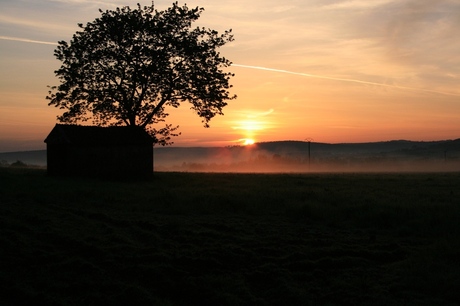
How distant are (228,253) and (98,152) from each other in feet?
99.8

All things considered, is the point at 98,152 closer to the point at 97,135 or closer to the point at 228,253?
the point at 97,135

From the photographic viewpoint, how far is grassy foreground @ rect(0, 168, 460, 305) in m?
11.3

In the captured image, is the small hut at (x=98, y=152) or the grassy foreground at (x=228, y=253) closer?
the grassy foreground at (x=228, y=253)

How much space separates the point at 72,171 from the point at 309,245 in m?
30.4

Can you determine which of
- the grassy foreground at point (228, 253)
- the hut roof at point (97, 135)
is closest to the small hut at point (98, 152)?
the hut roof at point (97, 135)

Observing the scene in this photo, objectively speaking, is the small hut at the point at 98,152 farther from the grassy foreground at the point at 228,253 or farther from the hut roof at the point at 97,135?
the grassy foreground at the point at 228,253

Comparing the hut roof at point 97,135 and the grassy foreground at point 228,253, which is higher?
the hut roof at point 97,135

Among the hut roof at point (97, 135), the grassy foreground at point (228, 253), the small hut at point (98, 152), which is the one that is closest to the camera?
the grassy foreground at point (228, 253)

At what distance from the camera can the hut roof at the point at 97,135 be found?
4231 centimetres

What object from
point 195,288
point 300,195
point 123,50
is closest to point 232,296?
point 195,288

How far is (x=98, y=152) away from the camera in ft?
140

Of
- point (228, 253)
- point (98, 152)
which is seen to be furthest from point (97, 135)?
point (228, 253)

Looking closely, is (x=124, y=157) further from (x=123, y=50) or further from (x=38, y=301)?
(x=38, y=301)

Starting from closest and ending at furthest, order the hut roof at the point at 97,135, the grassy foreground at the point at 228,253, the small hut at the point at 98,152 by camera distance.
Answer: the grassy foreground at the point at 228,253, the small hut at the point at 98,152, the hut roof at the point at 97,135
